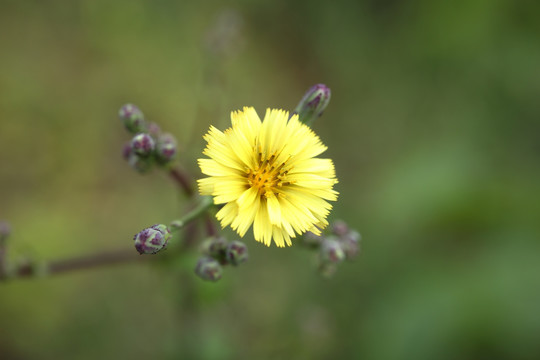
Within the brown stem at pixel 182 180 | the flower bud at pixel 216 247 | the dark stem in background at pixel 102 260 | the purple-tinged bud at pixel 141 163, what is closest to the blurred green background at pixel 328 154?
the dark stem in background at pixel 102 260

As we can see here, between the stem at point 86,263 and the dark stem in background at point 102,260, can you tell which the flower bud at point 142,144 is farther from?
the stem at point 86,263

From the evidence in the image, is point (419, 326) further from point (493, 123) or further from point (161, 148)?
point (161, 148)

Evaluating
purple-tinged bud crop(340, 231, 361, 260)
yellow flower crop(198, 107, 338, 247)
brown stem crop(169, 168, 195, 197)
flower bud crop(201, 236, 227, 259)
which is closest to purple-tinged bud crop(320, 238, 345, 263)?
purple-tinged bud crop(340, 231, 361, 260)

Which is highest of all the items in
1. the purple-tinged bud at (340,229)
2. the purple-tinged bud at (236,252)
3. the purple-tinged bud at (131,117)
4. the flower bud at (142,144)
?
the purple-tinged bud at (131,117)

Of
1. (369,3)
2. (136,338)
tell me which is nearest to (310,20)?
(369,3)

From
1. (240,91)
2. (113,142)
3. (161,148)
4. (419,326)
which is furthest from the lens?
(240,91)

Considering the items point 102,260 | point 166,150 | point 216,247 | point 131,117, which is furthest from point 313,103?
point 102,260

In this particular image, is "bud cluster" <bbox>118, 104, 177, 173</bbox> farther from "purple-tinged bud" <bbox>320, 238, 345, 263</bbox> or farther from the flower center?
"purple-tinged bud" <bbox>320, 238, 345, 263</bbox>
